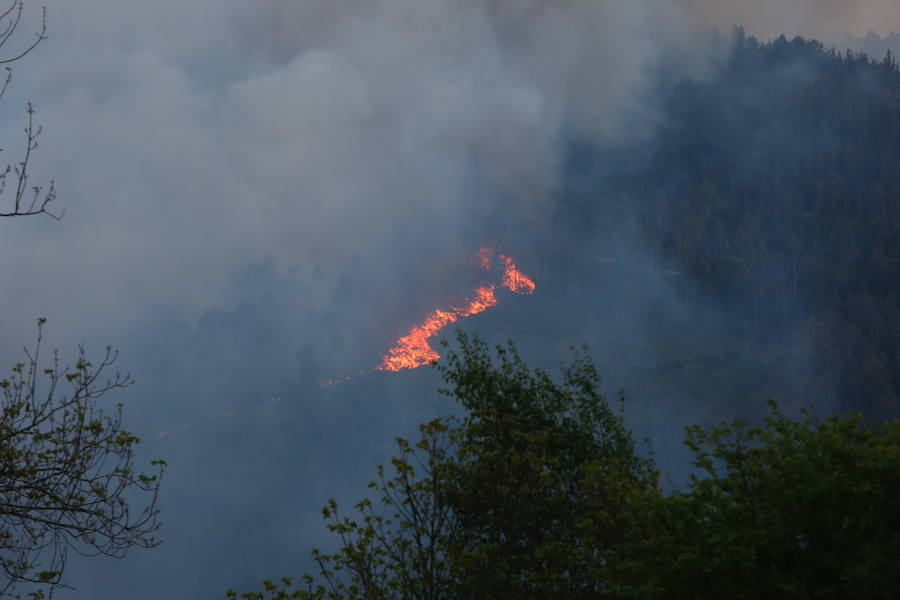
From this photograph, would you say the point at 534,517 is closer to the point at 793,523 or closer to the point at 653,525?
the point at 653,525

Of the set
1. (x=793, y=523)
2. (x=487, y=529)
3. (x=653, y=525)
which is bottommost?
(x=793, y=523)

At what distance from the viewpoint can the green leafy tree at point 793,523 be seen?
14570 mm

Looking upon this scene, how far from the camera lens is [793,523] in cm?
1555

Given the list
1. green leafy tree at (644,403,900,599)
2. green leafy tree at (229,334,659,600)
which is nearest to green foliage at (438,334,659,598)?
green leafy tree at (229,334,659,600)

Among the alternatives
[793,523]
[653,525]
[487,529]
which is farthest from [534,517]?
[793,523]

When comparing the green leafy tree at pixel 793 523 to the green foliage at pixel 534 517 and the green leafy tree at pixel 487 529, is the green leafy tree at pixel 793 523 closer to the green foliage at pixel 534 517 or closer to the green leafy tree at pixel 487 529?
the green leafy tree at pixel 487 529

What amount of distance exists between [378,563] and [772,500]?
33.4ft

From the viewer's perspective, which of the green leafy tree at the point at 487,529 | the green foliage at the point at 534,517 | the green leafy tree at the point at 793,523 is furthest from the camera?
the green foliage at the point at 534,517

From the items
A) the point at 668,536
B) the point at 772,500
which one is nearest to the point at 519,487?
the point at 668,536

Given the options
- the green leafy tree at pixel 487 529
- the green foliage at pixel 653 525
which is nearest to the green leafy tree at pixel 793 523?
the green foliage at pixel 653 525

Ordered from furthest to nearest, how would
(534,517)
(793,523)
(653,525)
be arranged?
(534,517) → (653,525) → (793,523)

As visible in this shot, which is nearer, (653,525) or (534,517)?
(653,525)

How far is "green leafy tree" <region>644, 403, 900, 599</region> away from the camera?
1457 cm

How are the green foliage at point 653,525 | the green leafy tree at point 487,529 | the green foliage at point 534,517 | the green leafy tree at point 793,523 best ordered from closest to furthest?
the green leafy tree at point 793,523
the green foliage at point 653,525
the green leafy tree at point 487,529
the green foliage at point 534,517
